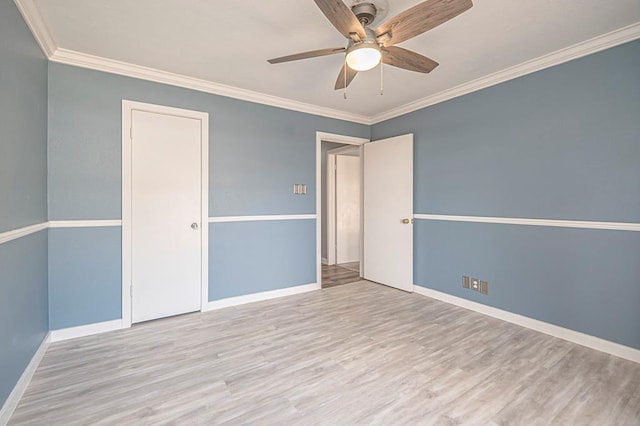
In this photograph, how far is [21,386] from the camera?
1815 mm

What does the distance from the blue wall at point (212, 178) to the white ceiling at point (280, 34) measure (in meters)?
0.32

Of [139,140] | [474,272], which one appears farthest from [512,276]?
[139,140]

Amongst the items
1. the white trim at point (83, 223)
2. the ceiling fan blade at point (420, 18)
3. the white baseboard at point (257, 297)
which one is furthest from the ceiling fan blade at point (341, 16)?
the white baseboard at point (257, 297)

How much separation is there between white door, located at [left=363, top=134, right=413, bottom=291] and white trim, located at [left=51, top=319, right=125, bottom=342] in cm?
320

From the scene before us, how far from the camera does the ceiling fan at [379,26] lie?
5.01 ft

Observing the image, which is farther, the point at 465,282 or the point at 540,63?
the point at 465,282

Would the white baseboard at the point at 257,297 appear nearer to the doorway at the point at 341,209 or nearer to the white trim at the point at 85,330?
the white trim at the point at 85,330

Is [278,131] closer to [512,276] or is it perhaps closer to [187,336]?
[187,336]

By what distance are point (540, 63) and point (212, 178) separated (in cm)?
347

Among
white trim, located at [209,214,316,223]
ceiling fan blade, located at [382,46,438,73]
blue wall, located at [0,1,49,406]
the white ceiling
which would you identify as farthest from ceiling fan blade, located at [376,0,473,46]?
white trim, located at [209,214,316,223]

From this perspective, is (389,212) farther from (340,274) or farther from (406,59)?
(406,59)

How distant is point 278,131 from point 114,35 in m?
1.83

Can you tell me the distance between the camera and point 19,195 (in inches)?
72.0

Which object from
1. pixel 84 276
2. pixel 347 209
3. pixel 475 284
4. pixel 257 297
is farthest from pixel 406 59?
pixel 347 209
